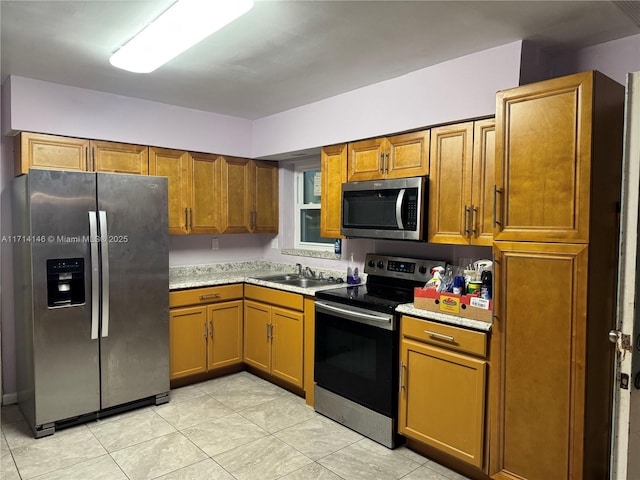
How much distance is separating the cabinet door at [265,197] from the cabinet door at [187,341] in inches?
43.3

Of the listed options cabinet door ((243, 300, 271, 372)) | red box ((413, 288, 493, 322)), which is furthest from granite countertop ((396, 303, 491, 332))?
cabinet door ((243, 300, 271, 372))

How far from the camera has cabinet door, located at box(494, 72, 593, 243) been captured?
187cm

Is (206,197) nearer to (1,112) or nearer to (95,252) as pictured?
(95,252)

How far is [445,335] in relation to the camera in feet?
7.80

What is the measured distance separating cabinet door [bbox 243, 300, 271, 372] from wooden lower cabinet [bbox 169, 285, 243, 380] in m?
0.07

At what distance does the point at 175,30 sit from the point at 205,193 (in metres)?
1.99

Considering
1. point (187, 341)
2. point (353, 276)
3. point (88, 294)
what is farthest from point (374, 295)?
point (88, 294)

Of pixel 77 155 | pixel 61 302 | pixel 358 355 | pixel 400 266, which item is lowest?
pixel 358 355

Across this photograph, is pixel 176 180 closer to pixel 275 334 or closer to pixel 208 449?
pixel 275 334

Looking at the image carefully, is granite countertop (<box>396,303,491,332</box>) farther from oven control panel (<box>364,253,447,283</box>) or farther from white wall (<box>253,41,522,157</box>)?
white wall (<box>253,41,522,157</box>)

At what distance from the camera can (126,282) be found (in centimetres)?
308

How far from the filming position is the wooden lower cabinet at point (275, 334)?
3350 millimetres

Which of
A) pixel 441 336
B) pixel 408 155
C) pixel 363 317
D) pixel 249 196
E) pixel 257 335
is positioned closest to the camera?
pixel 441 336

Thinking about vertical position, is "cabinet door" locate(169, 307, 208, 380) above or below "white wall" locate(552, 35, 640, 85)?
below
